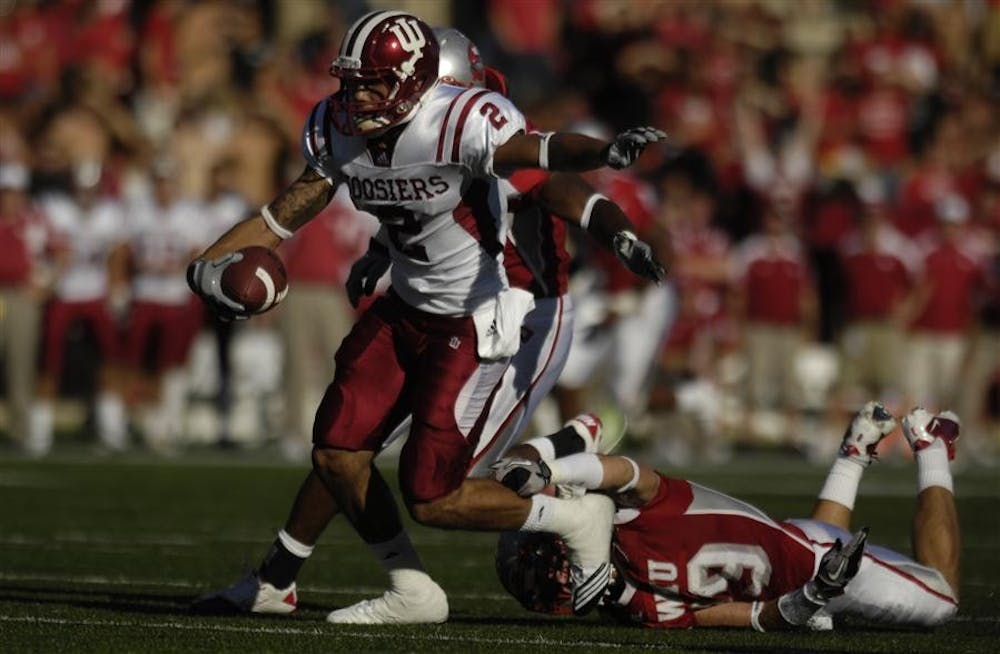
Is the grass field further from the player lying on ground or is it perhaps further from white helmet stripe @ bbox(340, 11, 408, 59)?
white helmet stripe @ bbox(340, 11, 408, 59)

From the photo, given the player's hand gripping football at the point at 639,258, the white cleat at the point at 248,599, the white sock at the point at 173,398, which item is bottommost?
the white sock at the point at 173,398

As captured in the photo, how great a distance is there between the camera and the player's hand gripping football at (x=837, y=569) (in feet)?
18.1

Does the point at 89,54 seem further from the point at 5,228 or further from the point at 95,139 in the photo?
the point at 5,228

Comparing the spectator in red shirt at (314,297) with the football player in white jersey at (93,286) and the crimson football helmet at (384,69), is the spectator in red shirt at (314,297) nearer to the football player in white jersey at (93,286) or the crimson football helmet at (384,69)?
the football player in white jersey at (93,286)

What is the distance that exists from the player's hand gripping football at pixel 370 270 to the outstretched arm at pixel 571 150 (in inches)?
30.5

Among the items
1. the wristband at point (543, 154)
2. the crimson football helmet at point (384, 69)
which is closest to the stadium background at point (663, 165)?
the crimson football helmet at point (384, 69)

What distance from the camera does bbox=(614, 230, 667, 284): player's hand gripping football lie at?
18.2ft

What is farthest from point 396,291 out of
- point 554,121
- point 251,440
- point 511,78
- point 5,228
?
point 511,78

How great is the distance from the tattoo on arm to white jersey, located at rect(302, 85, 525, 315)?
0.14ft

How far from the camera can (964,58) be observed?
57.6 ft

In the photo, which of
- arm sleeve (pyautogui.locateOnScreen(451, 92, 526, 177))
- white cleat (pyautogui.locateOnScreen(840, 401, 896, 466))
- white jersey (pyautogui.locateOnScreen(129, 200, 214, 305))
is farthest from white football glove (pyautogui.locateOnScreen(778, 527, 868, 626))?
white jersey (pyautogui.locateOnScreen(129, 200, 214, 305))

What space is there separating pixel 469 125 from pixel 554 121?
18.7ft

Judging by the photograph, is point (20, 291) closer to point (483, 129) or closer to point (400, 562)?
point (400, 562)

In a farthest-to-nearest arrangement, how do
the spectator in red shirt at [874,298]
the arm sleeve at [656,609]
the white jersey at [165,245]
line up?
1. the spectator in red shirt at [874,298]
2. the white jersey at [165,245]
3. the arm sleeve at [656,609]
